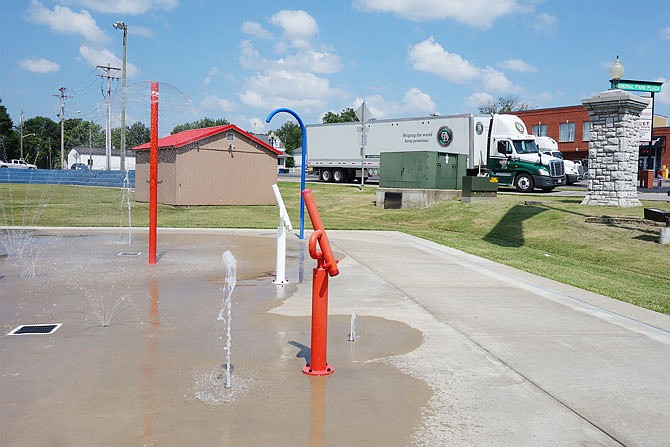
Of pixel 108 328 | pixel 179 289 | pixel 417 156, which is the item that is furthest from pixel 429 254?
pixel 417 156

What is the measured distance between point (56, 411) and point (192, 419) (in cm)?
87

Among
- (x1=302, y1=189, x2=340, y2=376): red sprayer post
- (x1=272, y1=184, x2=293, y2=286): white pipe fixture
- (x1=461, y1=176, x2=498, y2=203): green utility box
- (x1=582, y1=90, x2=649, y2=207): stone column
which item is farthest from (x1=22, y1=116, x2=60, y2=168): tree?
(x1=302, y1=189, x2=340, y2=376): red sprayer post

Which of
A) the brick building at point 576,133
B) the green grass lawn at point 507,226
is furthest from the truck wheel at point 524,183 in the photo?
the brick building at point 576,133

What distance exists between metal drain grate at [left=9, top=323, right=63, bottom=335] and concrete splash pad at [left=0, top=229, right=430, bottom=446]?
0.32 ft

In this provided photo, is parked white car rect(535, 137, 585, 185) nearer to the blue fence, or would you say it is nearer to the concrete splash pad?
the blue fence

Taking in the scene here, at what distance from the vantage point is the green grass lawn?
37.5 ft

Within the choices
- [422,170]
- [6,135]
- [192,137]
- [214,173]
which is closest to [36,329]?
[192,137]

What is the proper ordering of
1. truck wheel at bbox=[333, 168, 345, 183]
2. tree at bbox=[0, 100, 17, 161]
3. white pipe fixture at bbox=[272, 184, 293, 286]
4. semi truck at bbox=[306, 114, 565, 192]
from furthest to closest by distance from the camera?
1. tree at bbox=[0, 100, 17, 161]
2. truck wheel at bbox=[333, 168, 345, 183]
3. semi truck at bbox=[306, 114, 565, 192]
4. white pipe fixture at bbox=[272, 184, 293, 286]

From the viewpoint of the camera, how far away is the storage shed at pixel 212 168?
2384cm

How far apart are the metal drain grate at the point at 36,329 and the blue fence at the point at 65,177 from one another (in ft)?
118

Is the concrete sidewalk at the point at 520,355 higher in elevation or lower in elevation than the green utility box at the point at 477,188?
lower

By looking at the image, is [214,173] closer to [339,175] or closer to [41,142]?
[339,175]

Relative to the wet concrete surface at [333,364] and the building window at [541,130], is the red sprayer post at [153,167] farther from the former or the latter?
the building window at [541,130]

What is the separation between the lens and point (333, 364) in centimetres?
497
